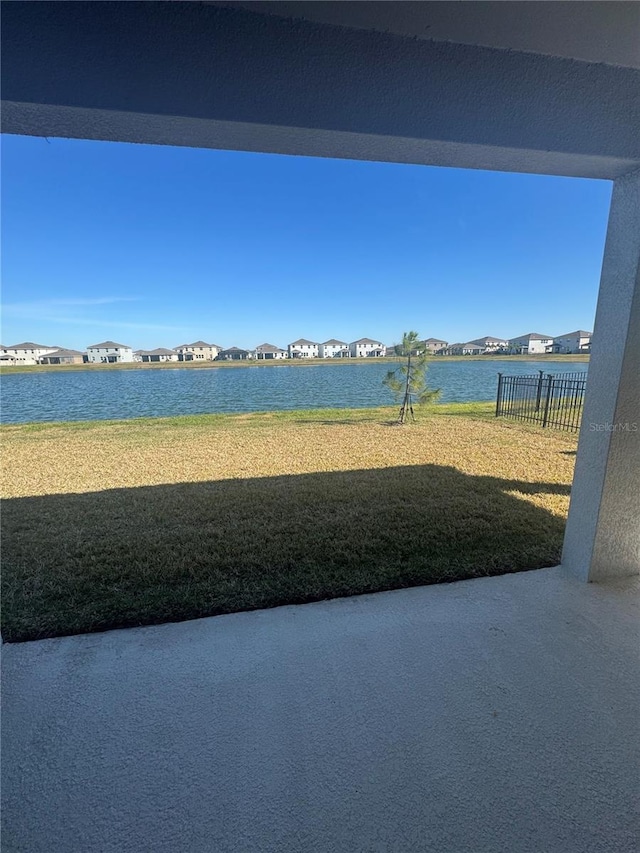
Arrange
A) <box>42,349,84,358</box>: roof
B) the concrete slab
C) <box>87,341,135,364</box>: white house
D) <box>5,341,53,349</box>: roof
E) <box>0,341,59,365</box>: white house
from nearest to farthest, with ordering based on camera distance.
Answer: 1. the concrete slab
2. <box>0,341,59,365</box>: white house
3. <box>5,341,53,349</box>: roof
4. <box>42,349,84,358</box>: roof
5. <box>87,341,135,364</box>: white house

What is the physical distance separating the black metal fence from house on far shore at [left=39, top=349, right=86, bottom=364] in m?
31.2

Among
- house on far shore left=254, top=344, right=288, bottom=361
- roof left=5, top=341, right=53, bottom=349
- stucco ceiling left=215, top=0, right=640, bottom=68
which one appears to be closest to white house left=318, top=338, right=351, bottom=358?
house on far shore left=254, top=344, right=288, bottom=361

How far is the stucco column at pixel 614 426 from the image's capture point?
5.17ft

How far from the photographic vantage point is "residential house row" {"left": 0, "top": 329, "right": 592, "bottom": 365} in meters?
18.6

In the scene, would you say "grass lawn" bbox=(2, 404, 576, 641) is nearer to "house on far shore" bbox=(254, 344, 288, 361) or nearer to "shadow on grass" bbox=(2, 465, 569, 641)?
"shadow on grass" bbox=(2, 465, 569, 641)

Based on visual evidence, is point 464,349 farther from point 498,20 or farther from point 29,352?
point 29,352

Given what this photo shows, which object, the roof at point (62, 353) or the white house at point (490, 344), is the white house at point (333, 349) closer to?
the white house at point (490, 344)

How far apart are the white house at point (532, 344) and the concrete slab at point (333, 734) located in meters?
19.3

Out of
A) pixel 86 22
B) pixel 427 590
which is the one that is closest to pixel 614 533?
pixel 427 590

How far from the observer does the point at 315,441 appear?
6.07 metres

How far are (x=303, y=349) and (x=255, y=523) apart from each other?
32.7 m

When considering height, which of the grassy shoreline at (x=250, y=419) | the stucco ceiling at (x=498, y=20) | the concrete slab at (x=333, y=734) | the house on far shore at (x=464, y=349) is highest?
the stucco ceiling at (x=498, y=20)

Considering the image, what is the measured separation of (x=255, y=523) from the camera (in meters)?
2.70

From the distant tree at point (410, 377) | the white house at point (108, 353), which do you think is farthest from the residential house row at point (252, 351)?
the distant tree at point (410, 377)
